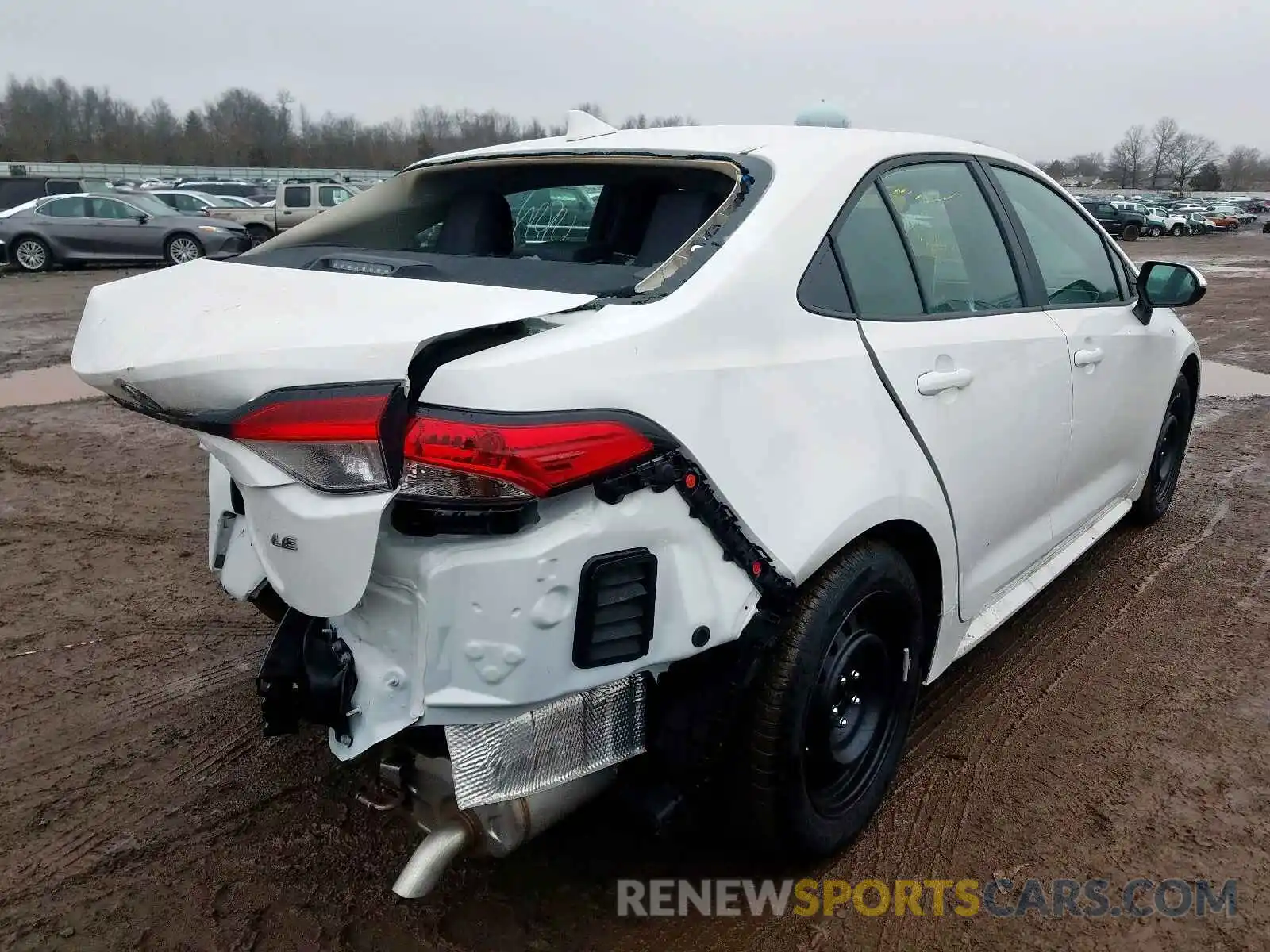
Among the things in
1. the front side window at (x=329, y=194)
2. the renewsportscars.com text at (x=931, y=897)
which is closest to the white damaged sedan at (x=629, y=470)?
the renewsportscars.com text at (x=931, y=897)

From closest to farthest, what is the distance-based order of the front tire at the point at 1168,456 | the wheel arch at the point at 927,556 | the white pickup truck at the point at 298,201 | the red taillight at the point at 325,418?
the red taillight at the point at 325,418
the wheel arch at the point at 927,556
the front tire at the point at 1168,456
the white pickup truck at the point at 298,201

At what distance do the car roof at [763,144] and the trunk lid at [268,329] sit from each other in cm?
84

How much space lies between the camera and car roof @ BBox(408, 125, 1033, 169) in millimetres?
2404

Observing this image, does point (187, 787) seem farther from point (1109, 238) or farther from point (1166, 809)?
point (1109, 238)

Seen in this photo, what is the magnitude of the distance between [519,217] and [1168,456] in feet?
11.3

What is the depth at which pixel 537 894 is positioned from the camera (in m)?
2.27

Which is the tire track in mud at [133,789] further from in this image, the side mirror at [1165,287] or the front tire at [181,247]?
the front tire at [181,247]

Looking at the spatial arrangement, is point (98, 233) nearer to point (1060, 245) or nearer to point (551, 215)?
point (551, 215)

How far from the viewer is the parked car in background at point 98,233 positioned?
17516 mm

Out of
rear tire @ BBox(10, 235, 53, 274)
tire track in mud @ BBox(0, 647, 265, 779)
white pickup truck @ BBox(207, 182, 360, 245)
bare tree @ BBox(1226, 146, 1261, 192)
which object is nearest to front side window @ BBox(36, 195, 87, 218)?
rear tire @ BBox(10, 235, 53, 274)

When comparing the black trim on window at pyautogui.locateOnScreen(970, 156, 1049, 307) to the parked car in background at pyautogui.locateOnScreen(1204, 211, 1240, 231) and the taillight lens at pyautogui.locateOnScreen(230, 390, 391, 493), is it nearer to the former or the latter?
the taillight lens at pyautogui.locateOnScreen(230, 390, 391, 493)

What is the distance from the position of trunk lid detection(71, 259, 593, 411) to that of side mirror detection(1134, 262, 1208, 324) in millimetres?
2814

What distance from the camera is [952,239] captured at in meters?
2.81

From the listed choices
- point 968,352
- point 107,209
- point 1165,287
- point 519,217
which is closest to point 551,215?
point 519,217
